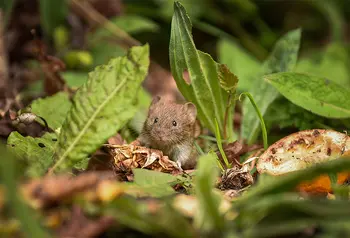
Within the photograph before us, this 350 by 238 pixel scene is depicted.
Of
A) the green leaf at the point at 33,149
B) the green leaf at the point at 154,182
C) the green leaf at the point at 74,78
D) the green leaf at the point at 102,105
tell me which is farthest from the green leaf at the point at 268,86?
the green leaf at the point at 74,78

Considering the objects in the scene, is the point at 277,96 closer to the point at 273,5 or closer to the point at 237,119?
the point at 237,119

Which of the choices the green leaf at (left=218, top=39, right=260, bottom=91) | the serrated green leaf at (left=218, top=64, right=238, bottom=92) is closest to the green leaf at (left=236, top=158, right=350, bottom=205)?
the serrated green leaf at (left=218, top=64, right=238, bottom=92)

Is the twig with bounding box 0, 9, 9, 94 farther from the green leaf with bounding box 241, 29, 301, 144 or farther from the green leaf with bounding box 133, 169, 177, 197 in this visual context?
the green leaf with bounding box 133, 169, 177, 197

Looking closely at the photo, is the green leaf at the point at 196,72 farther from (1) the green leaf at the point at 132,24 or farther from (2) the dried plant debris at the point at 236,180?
(1) the green leaf at the point at 132,24

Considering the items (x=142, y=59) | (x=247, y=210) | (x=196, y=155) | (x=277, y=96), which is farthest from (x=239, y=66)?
(x=247, y=210)

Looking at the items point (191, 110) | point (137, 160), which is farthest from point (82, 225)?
point (191, 110)

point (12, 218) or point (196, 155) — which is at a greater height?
point (12, 218)
